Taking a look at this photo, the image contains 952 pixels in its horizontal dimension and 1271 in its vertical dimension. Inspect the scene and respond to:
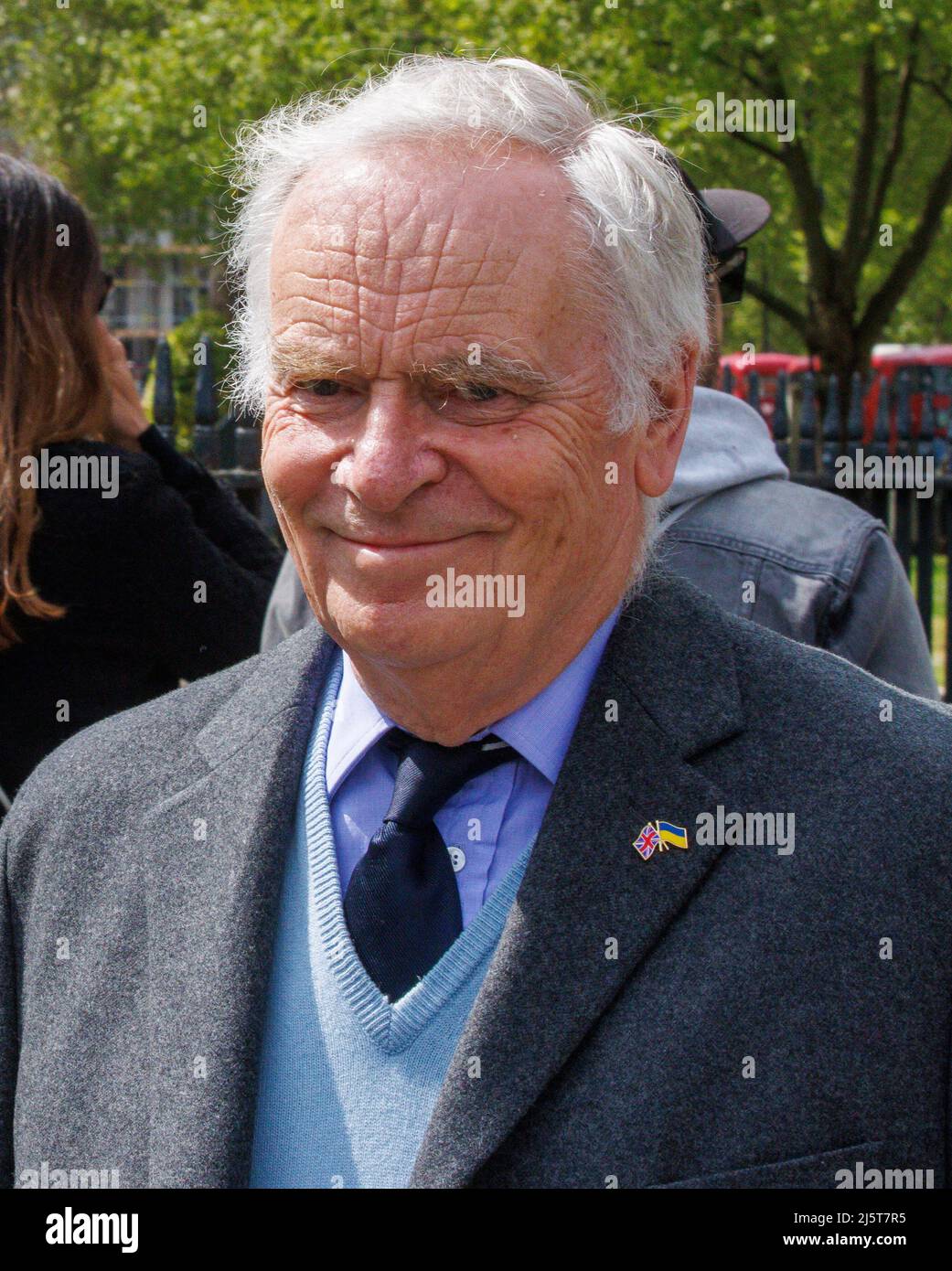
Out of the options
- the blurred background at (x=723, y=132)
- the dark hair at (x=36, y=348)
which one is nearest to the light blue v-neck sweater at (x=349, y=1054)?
the dark hair at (x=36, y=348)

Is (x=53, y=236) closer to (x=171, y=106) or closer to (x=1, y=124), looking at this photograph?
(x=171, y=106)

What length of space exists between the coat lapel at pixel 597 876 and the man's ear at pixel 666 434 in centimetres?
16

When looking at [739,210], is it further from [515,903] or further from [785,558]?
[515,903]

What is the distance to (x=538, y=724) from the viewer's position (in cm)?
174

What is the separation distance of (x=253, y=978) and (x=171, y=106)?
14.0 metres

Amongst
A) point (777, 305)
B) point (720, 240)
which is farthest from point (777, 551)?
point (777, 305)

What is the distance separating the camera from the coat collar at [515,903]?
1.53 m

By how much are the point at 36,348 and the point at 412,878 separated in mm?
1641

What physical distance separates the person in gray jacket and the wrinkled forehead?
0.87m

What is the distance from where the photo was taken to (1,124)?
23.3 metres

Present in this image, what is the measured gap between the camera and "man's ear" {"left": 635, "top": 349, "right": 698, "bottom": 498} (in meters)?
1.77

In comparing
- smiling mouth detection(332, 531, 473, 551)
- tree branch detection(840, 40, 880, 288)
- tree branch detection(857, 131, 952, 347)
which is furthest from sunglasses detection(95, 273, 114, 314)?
tree branch detection(857, 131, 952, 347)

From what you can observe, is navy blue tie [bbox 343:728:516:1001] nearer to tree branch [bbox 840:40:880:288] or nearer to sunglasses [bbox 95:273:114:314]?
sunglasses [bbox 95:273:114:314]

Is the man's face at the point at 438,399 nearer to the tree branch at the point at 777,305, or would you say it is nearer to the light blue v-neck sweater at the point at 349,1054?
the light blue v-neck sweater at the point at 349,1054
